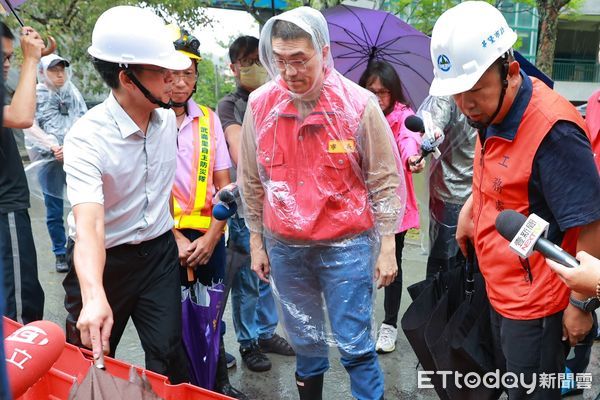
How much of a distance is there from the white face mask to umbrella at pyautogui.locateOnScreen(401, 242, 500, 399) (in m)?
1.63

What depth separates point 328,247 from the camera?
239 cm

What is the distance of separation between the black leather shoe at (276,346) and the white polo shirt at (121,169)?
1462mm

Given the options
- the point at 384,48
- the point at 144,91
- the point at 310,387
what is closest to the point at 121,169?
the point at 144,91

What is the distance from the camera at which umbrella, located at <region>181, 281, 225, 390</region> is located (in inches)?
106

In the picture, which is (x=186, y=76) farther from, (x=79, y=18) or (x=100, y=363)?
(x=79, y=18)

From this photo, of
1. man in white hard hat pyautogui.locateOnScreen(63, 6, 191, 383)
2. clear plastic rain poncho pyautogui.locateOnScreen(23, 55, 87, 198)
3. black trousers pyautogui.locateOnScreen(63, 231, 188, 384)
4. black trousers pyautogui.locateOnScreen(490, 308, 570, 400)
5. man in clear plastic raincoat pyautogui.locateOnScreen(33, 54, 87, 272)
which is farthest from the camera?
man in clear plastic raincoat pyautogui.locateOnScreen(33, 54, 87, 272)

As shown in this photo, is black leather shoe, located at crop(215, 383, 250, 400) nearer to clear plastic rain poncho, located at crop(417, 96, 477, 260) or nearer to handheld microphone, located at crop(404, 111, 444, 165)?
clear plastic rain poncho, located at crop(417, 96, 477, 260)

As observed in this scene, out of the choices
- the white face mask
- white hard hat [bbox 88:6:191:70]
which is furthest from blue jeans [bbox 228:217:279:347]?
white hard hat [bbox 88:6:191:70]

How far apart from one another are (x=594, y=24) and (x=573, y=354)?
24014 mm

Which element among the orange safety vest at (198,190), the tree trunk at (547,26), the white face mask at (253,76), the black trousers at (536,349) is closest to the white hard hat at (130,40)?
the orange safety vest at (198,190)

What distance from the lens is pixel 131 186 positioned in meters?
2.32

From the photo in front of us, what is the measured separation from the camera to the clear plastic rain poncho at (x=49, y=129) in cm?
452

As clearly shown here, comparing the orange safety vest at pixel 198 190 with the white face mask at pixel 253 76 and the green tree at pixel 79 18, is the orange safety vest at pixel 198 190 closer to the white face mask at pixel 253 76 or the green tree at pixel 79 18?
the white face mask at pixel 253 76

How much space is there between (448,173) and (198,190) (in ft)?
4.95
